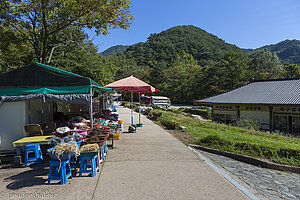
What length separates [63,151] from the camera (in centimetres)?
444

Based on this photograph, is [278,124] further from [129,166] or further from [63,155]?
[63,155]

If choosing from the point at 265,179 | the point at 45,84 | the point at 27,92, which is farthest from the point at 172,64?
the point at 265,179

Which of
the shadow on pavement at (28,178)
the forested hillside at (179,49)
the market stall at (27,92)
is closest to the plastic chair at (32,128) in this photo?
the market stall at (27,92)

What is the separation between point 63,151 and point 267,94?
23.9 metres

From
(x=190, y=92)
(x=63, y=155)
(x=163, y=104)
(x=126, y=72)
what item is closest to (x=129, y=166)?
(x=63, y=155)

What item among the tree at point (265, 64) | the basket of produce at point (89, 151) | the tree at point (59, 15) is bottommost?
the basket of produce at point (89, 151)

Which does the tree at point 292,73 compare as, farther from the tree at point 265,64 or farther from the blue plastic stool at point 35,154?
the blue plastic stool at point 35,154

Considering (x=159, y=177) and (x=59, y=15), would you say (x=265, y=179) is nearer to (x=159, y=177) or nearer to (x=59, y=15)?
(x=159, y=177)

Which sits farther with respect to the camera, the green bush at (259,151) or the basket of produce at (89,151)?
the green bush at (259,151)

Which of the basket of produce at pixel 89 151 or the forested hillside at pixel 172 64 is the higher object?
the forested hillside at pixel 172 64

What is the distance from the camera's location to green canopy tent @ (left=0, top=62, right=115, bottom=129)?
21.4 ft

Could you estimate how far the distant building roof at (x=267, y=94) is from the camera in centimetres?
1992

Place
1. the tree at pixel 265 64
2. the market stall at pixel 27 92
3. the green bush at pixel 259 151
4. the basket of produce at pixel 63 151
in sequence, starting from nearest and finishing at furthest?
the basket of produce at pixel 63 151
the market stall at pixel 27 92
the green bush at pixel 259 151
the tree at pixel 265 64

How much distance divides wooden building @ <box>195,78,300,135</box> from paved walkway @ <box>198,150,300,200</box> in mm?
15327
